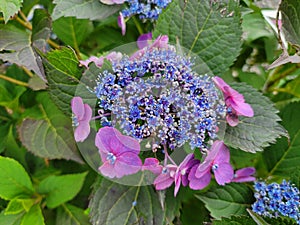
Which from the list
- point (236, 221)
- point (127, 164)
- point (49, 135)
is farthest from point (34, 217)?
point (236, 221)

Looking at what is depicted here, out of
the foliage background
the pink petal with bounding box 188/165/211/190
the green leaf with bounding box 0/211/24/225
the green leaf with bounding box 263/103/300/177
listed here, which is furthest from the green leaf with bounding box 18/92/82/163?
the green leaf with bounding box 263/103/300/177

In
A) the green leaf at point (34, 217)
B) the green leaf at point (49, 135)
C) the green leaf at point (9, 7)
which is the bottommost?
the green leaf at point (34, 217)

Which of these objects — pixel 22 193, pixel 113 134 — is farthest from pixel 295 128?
pixel 22 193

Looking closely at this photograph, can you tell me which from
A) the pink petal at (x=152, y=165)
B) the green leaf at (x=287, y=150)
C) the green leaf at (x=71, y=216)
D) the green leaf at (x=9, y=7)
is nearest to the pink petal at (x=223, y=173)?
the pink petal at (x=152, y=165)

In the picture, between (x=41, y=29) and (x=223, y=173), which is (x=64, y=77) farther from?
(x=223, y=173)

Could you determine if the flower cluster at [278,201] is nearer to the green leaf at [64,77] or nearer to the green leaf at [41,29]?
the green leaf at [64,77]

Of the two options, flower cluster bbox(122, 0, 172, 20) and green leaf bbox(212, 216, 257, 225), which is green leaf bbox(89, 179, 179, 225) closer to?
green leaf bbox(212, 216, 257, 225)

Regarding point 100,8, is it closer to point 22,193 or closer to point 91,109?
point 91,109
